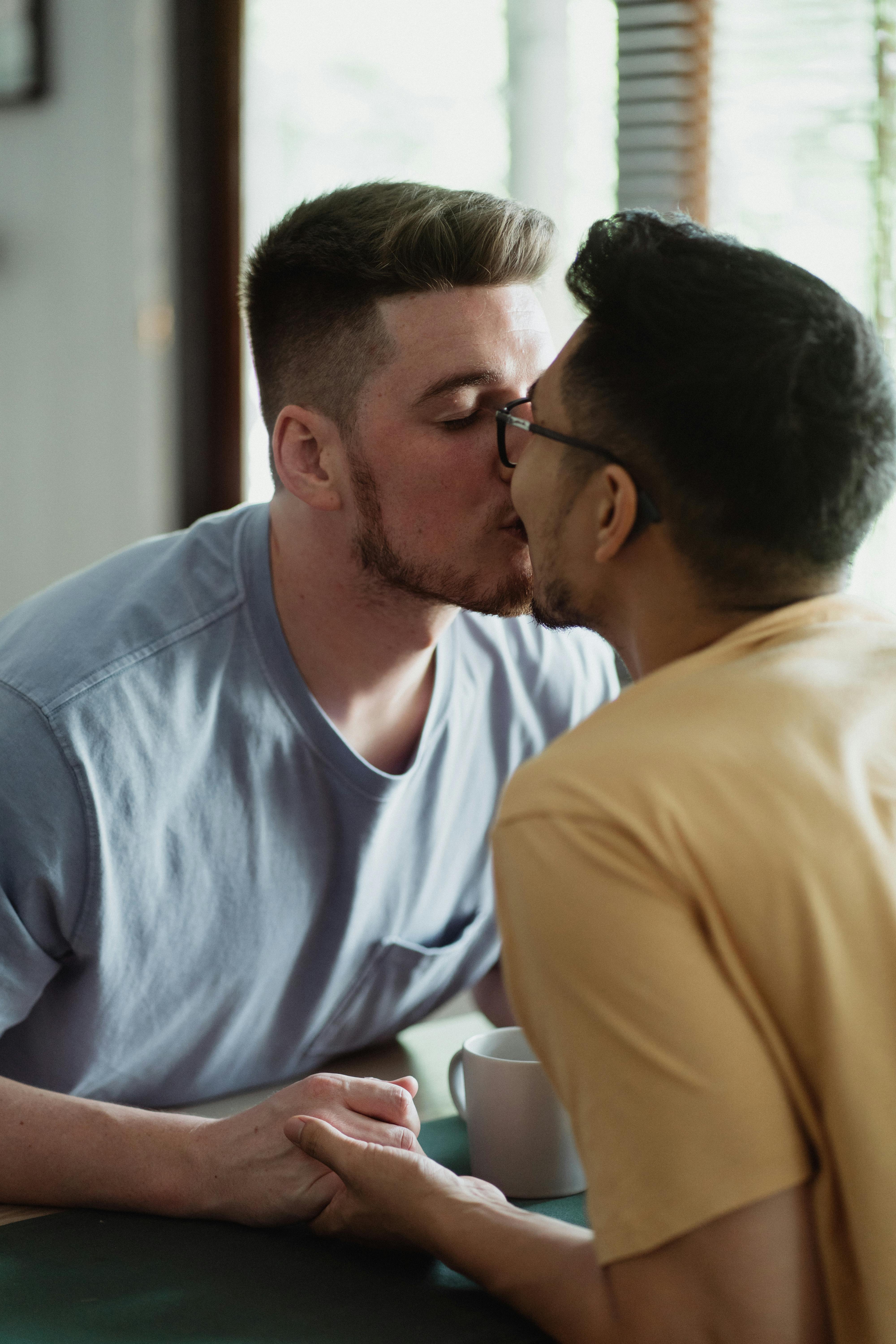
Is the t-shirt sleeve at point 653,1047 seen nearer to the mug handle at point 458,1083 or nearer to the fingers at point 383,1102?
the fingers at point 383,1102

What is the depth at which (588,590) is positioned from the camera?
0.87m

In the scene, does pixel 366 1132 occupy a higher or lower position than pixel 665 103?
lower

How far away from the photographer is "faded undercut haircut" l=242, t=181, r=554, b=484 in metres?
1.25

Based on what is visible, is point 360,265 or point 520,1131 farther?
point 360,265

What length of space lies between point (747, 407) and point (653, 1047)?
1.17 feet

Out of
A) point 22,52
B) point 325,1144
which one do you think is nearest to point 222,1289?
point 325,1144

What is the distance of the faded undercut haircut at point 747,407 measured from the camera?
0.74 metres

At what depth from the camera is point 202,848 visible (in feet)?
3.84

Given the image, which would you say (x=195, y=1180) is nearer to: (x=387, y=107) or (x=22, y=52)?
(x=387, y=107)

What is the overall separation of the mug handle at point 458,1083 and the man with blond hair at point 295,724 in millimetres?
116

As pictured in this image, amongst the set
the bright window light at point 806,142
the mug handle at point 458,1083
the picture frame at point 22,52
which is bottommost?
the mug handle at point 458,1083

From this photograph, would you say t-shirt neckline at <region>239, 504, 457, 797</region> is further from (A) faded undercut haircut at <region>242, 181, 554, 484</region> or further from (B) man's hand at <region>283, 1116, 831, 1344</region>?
(B) man's hand at <region>283, 1116, 831, 1344</region>

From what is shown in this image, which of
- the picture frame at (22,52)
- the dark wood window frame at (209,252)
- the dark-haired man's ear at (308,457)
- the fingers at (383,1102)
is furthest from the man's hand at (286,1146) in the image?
the picture frame at (22,52)

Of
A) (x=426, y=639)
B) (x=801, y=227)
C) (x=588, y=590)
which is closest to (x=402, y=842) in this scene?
(x=426, y=639)
